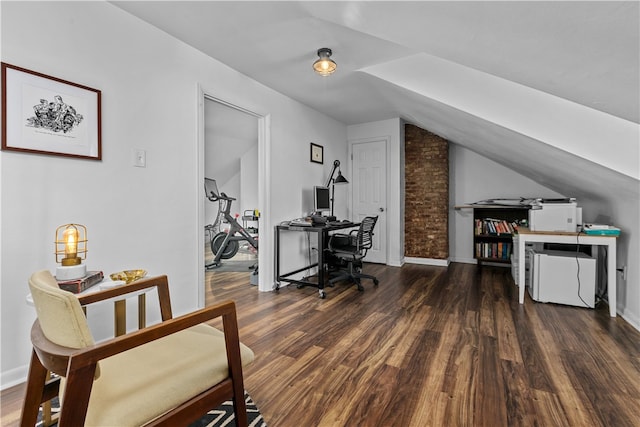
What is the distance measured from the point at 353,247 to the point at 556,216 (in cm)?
209

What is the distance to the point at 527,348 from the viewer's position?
6.72ft

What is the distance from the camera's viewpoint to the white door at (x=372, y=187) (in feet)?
16.0

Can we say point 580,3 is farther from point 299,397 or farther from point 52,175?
point 52,175

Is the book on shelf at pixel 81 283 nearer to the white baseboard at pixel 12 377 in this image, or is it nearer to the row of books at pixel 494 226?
the white baseboard at pixel 12 377

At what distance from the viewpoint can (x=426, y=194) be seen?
193 inches

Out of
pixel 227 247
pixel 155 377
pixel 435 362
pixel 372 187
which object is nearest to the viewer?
pixel 155 377

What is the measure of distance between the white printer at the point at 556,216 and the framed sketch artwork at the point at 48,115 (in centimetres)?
385

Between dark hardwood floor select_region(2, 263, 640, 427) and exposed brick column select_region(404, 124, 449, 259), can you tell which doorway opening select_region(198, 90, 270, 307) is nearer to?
dark hardwood floor select_region(2, 263, 640, 427)

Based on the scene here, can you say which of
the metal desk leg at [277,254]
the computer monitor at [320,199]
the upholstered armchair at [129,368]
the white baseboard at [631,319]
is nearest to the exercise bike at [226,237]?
the metal desk leg at [277,254]

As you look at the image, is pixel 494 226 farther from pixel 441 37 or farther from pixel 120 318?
pixel 120 318

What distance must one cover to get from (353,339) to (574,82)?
6.82 feet

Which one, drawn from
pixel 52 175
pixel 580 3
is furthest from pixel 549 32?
pixel 52 175

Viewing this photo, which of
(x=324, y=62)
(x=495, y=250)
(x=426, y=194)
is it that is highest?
(x=324, y=62)

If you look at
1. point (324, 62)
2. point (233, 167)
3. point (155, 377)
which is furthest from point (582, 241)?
point (233, 167)
